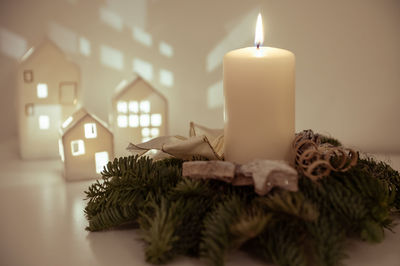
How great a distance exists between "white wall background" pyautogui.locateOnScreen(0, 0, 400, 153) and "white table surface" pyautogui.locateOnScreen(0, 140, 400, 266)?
434 millimetres

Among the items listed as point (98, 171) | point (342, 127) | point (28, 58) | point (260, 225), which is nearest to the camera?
point (260, 225)

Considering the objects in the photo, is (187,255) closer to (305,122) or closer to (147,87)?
(147,87)

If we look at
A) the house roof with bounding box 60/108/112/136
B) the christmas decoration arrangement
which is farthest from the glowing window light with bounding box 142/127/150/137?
the christmas decoration arrangement

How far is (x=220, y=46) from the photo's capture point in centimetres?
126

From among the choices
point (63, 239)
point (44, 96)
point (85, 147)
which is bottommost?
point (63, 239)

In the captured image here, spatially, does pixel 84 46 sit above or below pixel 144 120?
above

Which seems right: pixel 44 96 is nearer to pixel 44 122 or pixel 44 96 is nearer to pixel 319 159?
pixel 44 122

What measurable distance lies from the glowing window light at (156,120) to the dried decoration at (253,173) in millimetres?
460

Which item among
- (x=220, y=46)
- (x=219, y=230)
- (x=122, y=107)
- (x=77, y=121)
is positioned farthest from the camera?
(x=220, y=46)

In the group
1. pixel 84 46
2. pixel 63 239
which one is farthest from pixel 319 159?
pixel 84 46

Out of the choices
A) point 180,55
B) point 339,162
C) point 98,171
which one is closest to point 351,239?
point 339,162

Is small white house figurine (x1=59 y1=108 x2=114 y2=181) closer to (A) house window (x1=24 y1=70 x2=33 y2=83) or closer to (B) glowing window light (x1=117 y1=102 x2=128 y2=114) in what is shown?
(B) glowing window light (x1=117 y1=102 x2=128 y2=114)

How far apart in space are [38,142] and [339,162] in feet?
2.57

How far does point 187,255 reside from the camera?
611 mm
